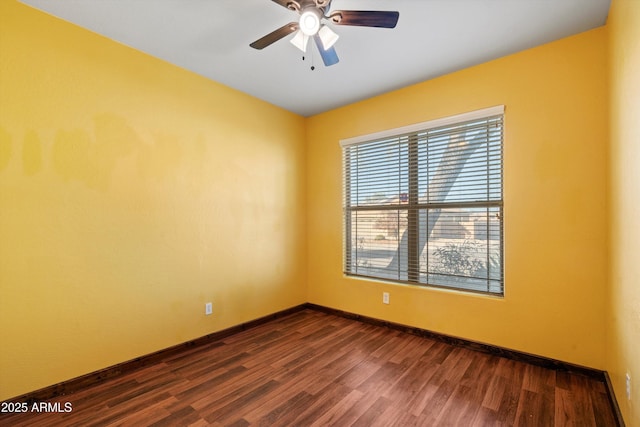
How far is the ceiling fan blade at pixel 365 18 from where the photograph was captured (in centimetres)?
170

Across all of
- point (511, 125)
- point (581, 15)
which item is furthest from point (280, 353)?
point (581, 15)

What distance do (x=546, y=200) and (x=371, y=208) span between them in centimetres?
174

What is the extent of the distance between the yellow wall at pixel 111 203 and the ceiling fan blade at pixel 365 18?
6.06 feet

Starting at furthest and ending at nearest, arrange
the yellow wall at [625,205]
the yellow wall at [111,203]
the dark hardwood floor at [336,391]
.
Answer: the yellow wall at [111,203] < the dark hardwood floor at [336,391] < the yellow wall at [625,205]

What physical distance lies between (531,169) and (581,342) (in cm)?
145

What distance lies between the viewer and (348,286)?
379cm

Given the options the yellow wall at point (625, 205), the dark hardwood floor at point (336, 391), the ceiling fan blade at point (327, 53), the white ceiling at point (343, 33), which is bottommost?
the dark hardwood floor at point (336, 391)

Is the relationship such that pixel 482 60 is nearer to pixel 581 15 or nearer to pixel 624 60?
pixel 581 15

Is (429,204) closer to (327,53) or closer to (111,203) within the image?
(327,53)

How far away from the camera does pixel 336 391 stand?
216 centimetres

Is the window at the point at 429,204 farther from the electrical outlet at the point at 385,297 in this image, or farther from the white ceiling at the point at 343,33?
the white ceiling at the point at 343,33

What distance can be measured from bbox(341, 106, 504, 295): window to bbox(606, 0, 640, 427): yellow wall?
804mm

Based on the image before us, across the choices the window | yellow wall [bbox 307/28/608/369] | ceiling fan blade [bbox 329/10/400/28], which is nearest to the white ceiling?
yellow wall [bbox 307/28/608/369]

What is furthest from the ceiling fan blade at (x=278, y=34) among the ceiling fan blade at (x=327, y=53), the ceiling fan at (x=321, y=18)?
the ceiling fan blade at (x=327, y=53)
